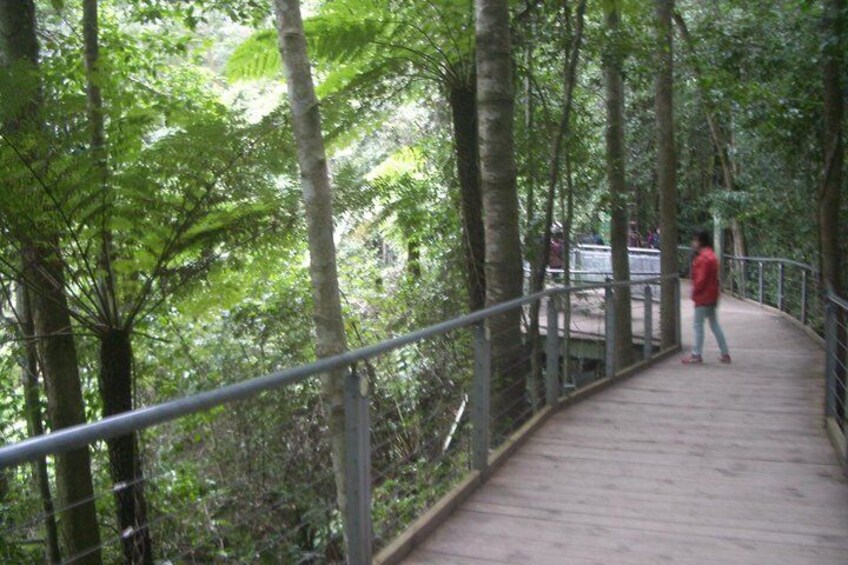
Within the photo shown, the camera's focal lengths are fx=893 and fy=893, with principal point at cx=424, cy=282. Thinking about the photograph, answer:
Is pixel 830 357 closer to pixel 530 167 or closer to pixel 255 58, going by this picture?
pixel 530 167

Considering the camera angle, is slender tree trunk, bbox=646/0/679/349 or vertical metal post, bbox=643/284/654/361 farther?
slender tree trunk, bbox=646/0/679/349

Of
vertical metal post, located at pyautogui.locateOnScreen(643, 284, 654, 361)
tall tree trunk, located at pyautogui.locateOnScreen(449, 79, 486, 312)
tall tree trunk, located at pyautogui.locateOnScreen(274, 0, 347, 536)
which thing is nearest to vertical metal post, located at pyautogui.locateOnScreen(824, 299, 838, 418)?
tall tree trunk, located at pyautogui.locateOnScreen(449, 79, 486, 312)

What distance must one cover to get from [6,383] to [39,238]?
4.27 meters

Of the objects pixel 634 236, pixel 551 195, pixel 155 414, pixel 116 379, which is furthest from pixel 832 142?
pixel 634 236

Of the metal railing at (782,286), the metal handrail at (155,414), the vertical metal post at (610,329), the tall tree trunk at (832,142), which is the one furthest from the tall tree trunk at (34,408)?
the metal railing at (782,286)

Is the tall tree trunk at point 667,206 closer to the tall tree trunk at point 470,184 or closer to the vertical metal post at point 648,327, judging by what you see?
the vertical metal post at point 648,327

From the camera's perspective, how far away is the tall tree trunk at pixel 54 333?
607 centimetres

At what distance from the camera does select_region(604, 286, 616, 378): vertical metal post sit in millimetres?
9023

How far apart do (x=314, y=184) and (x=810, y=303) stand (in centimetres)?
1260

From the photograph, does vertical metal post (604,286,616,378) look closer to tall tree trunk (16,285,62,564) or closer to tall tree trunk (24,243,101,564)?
tall tree trunk (24,243,101,564)

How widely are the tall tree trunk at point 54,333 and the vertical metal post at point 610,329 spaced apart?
201 inches

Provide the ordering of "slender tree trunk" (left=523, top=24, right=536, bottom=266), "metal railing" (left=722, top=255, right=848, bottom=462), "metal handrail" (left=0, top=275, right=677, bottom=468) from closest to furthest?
1. "metal handrail" (left=0, top=275, right=677, bottom=468)
2. "metal railing" (left=722, top=255, right=848, bottom=462)
3. "slender tree trunk" (left=523, top=24, right=536, bottom=266)

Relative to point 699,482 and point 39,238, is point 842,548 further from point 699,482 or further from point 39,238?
point 39,238

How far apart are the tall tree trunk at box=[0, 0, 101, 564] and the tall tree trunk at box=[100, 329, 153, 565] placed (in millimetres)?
236
